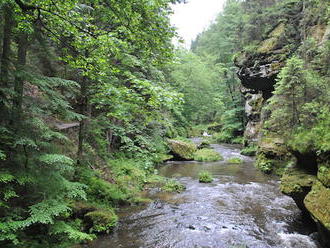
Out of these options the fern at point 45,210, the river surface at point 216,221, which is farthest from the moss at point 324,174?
the fern at point 45,210

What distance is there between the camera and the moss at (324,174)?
204 inches

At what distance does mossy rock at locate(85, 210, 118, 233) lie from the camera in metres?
5.98

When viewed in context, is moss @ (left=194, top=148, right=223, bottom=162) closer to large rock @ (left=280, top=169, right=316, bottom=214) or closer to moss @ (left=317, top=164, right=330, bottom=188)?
large rock @ (left=280, top=169, right=316, bottom=214)

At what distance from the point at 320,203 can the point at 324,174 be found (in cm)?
71

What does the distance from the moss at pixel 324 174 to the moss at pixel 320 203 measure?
119 millimetres

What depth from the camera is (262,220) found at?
703 cm

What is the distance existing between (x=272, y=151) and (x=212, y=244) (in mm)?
9429

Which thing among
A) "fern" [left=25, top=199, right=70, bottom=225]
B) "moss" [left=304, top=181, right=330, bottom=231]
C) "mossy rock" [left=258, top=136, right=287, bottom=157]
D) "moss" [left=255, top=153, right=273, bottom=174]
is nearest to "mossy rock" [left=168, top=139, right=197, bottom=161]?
"moss" [left=255, top=153, right=273, bottom=174]

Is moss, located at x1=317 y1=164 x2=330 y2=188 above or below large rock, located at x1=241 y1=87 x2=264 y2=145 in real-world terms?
below

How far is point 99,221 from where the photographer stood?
6.16 meters

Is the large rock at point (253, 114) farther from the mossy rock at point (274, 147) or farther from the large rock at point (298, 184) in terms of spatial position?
the large rock at point (298, 184)

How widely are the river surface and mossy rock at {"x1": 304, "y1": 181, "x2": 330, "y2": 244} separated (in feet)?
2.11

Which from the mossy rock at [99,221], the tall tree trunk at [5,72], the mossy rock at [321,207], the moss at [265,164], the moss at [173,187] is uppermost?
the tall tree trunk at [5,72]

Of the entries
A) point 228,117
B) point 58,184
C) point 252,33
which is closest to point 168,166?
point 58,184
